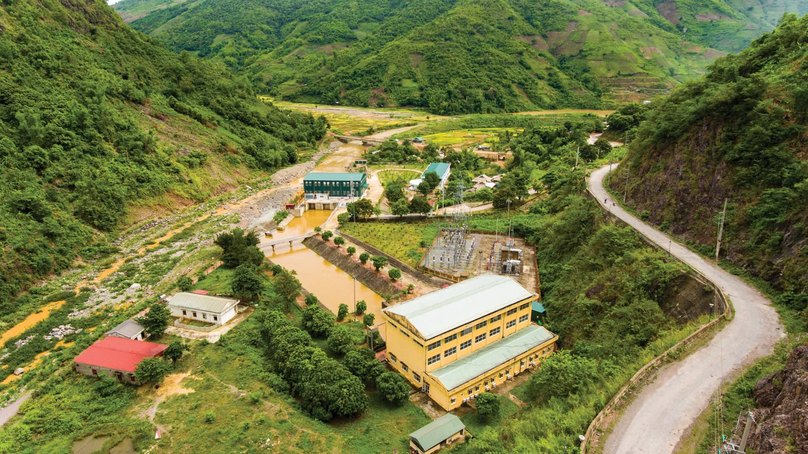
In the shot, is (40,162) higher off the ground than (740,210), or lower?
higher

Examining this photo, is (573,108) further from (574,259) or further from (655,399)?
(655,399)

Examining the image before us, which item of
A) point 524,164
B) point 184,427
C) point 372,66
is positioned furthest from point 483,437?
point 372,66

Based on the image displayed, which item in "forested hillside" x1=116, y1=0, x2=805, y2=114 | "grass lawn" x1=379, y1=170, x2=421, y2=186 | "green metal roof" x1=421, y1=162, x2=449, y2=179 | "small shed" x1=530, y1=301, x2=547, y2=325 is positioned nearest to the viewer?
"small shed" x1=530, y1=301, x2=547, y2=325

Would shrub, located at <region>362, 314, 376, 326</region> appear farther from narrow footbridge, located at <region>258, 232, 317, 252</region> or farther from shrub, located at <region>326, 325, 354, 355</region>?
narrow footbridge, located at <region>258, 232, 317, 252</region>

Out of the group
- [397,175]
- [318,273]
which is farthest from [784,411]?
[397,175]

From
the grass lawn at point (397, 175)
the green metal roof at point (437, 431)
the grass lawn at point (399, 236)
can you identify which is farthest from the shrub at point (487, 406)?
the grass lawn at point (397, 175)

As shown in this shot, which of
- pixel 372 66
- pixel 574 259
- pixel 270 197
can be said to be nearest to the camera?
pixel 574 259

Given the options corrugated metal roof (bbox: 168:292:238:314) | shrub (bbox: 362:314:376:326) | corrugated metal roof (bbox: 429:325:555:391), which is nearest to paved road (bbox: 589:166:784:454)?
corrugated metal roof (bbox: 429:325:555:391)
